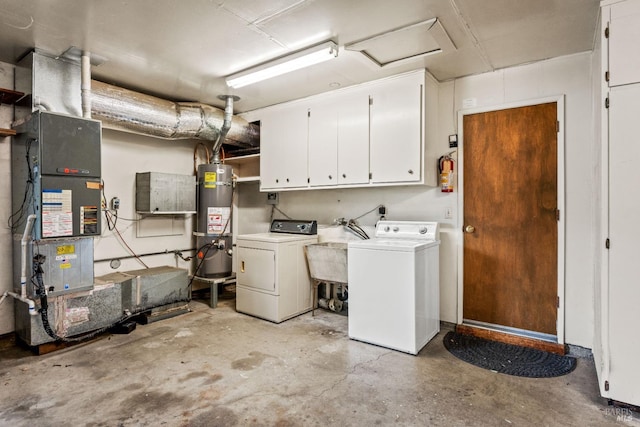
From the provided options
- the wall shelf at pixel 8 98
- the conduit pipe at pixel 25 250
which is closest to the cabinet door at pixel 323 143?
the conduit pipe at pixel 25 250

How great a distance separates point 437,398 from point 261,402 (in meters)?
1.13

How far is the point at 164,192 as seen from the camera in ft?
13.3

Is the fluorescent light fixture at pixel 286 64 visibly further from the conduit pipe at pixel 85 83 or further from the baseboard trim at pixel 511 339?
the baseboard trim at pixel 511 339

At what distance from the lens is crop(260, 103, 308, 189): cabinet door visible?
405cm

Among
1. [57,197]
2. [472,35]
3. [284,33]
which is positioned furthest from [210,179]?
[472,35]

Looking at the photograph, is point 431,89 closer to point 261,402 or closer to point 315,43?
point 315,43

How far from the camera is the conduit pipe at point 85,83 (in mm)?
2969

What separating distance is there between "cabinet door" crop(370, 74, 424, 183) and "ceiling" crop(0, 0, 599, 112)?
0.54 ft

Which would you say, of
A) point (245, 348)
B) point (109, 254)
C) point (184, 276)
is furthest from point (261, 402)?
point (109, 254)

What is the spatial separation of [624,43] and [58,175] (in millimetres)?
4017

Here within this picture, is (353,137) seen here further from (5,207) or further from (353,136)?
(5,207)

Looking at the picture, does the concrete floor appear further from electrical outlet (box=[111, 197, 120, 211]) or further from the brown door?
electrical outlet (box=[111, 197, 120, 211])

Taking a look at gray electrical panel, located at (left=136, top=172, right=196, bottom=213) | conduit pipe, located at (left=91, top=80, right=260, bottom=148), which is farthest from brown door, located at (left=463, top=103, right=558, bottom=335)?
gray electrical panel, located at (left=136, top=172, right=196, bottom=213)

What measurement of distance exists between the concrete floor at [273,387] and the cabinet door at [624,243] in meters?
0.30
